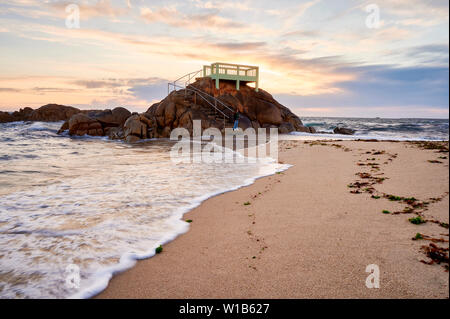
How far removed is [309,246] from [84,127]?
29.2 m

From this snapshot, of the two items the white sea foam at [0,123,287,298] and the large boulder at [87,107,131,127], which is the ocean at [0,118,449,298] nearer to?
the white sea foam at [0,123,287,298]

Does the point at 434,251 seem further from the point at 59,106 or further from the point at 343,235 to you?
the point at 59,106

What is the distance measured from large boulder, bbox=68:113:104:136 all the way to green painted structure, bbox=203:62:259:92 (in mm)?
13375

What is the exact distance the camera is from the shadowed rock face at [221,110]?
25.0 m

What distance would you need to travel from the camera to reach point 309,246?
3236mm

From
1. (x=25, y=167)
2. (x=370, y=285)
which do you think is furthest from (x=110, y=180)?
(x=370, y=285)

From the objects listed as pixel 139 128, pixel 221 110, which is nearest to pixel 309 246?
pixel 139 128

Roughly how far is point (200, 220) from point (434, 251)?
3347mm

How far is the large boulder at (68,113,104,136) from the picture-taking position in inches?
1055

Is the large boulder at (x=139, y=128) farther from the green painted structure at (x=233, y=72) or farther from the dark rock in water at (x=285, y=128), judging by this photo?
the dark rock in water at (x=285, y=128)

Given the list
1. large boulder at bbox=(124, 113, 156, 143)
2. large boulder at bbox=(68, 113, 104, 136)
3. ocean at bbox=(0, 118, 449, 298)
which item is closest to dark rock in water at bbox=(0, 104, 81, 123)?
large boulder at bbox=(68, 113, 104, 136)

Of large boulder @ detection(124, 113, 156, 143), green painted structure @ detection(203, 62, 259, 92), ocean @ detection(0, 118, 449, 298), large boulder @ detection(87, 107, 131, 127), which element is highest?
green painted structure @ detection(203, 62, 259, 92)

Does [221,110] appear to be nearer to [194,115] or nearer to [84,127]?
[194,115]

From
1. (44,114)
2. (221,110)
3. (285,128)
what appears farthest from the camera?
(44,114)
